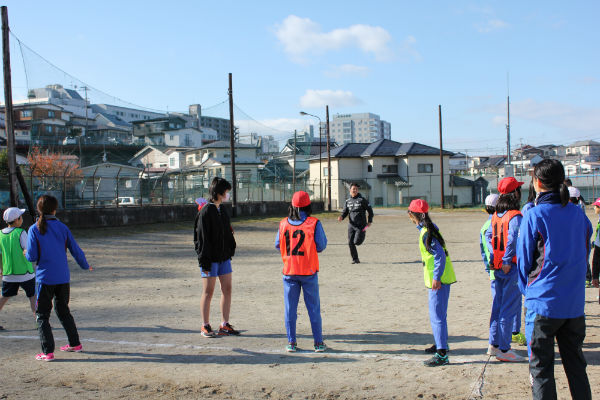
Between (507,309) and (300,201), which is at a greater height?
(300,201)

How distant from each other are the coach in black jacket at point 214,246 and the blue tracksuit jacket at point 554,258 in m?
3.58

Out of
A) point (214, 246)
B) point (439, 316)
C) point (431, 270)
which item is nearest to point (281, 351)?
point (214, 246)

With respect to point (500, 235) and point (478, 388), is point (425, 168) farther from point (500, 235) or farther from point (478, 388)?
point (478, 388)

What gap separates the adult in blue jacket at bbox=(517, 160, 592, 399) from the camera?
3.37 m

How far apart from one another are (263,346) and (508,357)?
256 cm

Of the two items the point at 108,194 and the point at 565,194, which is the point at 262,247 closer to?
the point at 108,194

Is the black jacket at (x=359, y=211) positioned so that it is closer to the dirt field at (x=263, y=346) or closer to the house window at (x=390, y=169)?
the dirt field at (x=263, y=346)

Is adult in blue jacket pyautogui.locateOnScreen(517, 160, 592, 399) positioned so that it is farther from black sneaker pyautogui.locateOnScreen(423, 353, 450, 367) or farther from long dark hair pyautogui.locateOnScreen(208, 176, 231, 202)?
long dark hair pyautogui.locateOnScreen(208, 176, 231, 202)

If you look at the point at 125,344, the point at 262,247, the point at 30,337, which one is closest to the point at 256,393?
the point at 125,344

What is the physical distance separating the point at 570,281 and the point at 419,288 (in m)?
5.87

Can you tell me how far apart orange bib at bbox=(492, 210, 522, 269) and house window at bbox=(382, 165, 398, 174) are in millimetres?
52244

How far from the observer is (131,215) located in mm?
25203

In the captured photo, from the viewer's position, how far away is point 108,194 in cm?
2436

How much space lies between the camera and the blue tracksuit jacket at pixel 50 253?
536 centimetres
